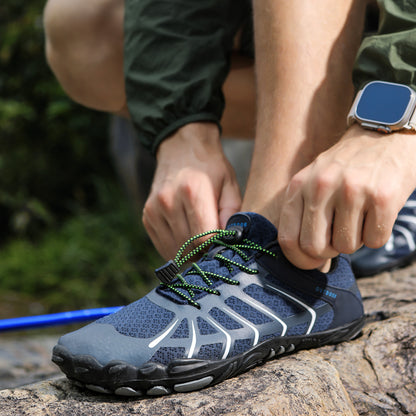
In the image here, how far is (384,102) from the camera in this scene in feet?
3.14

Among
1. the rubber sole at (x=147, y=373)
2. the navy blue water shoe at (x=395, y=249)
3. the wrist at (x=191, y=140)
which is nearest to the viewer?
the rubber sole at (x=147, y=373)

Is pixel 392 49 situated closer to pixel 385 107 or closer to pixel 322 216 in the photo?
pixel 385 107

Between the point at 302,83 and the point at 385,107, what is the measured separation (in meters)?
0.19

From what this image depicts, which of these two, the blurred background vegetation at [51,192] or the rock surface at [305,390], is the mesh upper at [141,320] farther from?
the blurred background vegetation at [51,192]

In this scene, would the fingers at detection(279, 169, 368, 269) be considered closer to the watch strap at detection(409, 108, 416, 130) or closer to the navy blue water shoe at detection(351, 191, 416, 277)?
the watch strap at detection(409, 108, 416, 130)

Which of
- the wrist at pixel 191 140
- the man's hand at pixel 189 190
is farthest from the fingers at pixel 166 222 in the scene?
the wrist at pixel 191 140

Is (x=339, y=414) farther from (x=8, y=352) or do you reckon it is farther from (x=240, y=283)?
(x=8, y=352)

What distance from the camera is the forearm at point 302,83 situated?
1.07 metres

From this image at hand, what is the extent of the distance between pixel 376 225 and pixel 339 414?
338 mm

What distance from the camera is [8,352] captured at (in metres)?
1.91

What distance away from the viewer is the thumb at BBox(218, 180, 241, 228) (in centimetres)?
120

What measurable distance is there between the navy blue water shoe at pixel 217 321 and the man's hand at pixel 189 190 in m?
0.12

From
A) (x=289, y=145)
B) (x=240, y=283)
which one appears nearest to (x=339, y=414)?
(x=240, y=283)

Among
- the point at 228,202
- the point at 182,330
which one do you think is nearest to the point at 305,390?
the point at 182,330
